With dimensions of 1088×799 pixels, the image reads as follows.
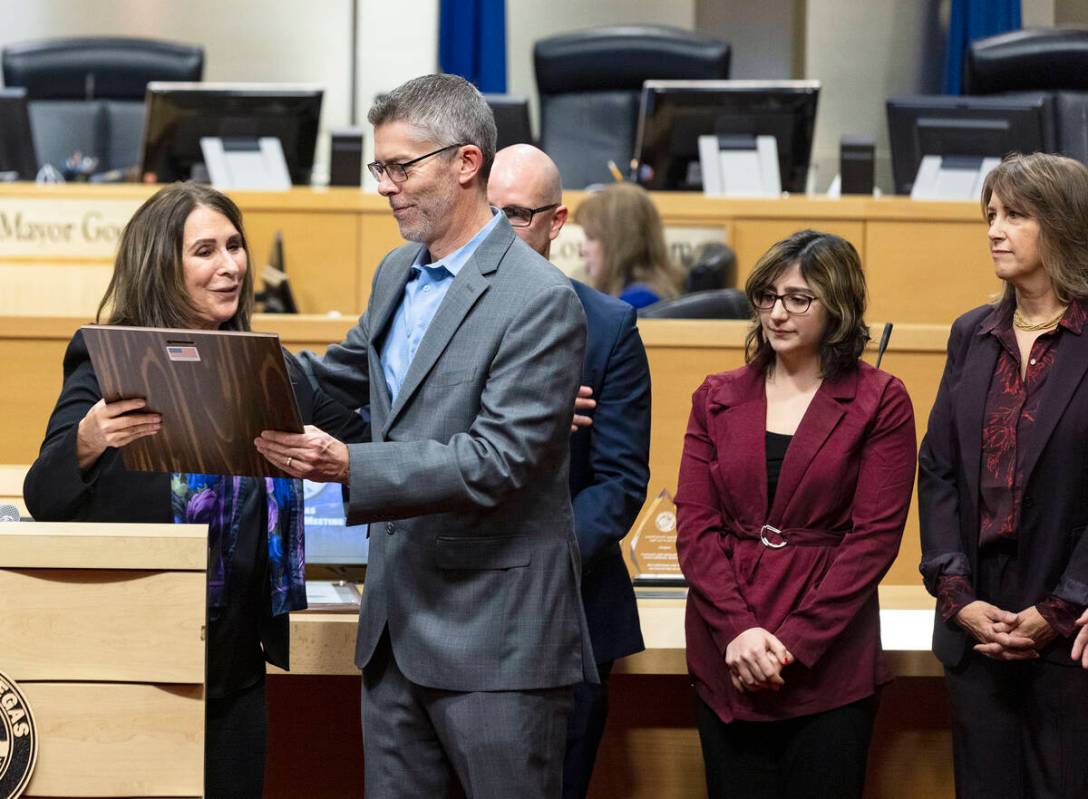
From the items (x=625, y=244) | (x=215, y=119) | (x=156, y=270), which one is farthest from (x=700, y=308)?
(x=215, y=119)

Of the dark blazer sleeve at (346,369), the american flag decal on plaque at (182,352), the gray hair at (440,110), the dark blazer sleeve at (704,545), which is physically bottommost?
the dark blazer sleeve at (704,545)

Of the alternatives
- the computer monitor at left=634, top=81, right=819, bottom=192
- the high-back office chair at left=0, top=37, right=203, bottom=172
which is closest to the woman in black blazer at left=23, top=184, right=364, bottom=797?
the computer monitor at left=634, top=81, right=819, bottom=192

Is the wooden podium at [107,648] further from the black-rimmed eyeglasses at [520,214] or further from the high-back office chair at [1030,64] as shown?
the high-back office chair at [1030,64]

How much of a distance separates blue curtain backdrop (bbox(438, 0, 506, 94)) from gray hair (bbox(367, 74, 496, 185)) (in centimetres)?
595

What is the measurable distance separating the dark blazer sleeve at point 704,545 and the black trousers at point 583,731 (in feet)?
0.65

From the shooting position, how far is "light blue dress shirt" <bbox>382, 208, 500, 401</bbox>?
1987mm

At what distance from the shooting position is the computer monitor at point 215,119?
226 inches

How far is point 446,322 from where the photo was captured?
1.92 m

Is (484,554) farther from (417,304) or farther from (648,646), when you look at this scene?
(648,646)

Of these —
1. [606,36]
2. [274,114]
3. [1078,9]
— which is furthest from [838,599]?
[1078,9]

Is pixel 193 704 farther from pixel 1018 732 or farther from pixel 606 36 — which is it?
pixel 606 36

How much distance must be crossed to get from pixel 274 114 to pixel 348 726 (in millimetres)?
3704

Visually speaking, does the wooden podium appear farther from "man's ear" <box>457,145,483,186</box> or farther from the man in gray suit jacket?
"man's ear" <box>457,145,483,186</box>

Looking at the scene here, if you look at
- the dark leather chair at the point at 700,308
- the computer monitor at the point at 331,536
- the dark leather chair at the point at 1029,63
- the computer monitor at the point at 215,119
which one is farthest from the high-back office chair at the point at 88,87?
the computer monitor at the point at 331,536
